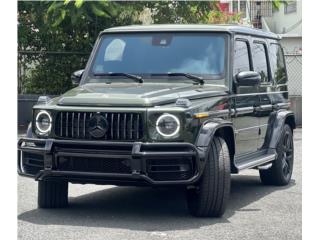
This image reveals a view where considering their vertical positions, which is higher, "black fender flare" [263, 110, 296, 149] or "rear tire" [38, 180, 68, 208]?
"black fender flare" [263, 110, 296, 149]

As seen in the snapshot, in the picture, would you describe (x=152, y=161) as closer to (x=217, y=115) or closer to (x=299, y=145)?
(x=217, y=115)

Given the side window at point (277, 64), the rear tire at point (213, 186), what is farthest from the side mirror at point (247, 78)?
the side window at point (277, 64)

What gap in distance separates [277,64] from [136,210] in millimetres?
3667

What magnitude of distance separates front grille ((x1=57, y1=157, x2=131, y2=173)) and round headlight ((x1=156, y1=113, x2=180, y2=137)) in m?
0.43

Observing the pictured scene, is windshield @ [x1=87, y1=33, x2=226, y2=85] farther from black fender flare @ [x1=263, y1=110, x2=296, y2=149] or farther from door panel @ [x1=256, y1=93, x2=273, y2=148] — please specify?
black fender flare @ [x1=263, y1=110, x2=296, y2=149]

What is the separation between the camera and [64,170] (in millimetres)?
7156

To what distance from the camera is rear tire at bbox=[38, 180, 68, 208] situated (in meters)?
7.82

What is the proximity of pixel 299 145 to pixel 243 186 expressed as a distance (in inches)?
222

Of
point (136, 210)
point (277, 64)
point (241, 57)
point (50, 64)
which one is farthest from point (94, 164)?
point (50, 64)

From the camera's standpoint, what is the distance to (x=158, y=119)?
7004 millimetres

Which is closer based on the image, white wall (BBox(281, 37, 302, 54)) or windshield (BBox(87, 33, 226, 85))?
windshield (BBox(87, 33, 226, 85))

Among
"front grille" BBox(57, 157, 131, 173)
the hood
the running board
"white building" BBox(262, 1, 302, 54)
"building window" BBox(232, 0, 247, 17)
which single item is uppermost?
"building window" BBox(232, 0, 247, 17)

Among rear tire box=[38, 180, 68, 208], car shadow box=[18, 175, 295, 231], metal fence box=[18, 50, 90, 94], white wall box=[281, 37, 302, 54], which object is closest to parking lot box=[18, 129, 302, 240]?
car shadow box=[18, 175, 295, 231]
